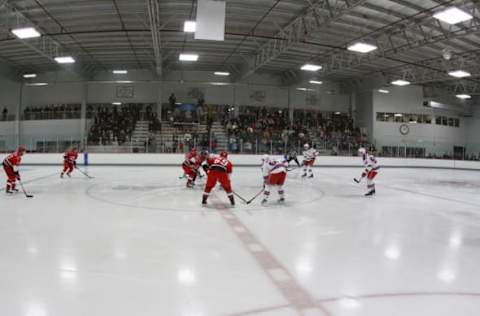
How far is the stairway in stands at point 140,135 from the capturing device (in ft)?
61.9

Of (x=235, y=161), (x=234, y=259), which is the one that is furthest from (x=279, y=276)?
(x=235, y=161)

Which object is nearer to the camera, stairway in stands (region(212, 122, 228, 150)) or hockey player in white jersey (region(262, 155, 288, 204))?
hockey player in white jersey (region(262, 155, 288, 204))

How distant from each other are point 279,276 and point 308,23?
40.3ft

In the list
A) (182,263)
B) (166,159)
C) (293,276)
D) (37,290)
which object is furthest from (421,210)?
(166,159)

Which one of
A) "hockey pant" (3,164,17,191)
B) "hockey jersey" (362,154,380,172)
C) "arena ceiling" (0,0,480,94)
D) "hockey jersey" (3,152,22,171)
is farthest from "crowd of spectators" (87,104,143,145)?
"hockey jersey" (362,154,380,172)

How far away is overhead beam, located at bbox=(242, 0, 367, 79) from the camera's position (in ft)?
37.1

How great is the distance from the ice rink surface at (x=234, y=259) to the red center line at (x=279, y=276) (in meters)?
0.01

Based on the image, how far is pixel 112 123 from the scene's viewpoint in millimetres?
21781

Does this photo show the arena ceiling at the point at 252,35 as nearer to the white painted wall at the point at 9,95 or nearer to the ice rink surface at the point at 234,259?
the white painted wall at the point at 9,95

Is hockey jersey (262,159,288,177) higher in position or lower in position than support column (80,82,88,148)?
lower

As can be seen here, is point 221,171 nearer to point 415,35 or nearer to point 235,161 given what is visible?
point 415,35

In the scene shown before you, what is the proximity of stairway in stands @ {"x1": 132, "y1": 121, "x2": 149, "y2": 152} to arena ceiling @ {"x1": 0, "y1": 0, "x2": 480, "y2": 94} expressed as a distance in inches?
145

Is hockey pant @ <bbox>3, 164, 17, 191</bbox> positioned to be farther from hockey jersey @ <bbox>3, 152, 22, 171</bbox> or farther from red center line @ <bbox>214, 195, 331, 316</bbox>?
red center line @ <bbox>214, 195, 331, 316</bbox>

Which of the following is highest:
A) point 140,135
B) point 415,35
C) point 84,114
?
point 415,35
